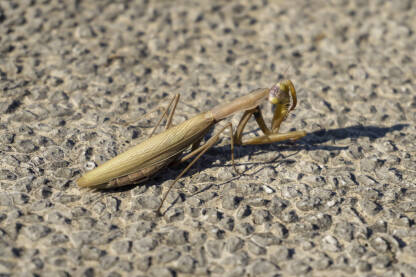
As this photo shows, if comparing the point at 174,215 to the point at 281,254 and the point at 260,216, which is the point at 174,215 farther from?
the point at 281,254

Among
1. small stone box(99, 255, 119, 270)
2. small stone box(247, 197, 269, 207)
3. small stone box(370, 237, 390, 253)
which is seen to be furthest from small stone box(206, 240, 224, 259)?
small stone box(370, 237, 390, 253)

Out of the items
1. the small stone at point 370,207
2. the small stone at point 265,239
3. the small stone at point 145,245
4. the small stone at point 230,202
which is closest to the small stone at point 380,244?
the small stone at point 370,207

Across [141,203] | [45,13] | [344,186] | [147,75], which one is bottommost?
[344,186]

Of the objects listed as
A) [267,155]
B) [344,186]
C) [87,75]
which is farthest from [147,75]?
[344,186]

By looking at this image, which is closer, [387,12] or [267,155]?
[267,155]

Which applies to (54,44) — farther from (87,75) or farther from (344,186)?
(344,186)
